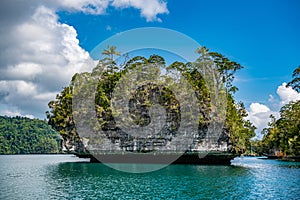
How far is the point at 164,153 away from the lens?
5084cm

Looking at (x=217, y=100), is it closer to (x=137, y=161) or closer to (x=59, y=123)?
(x=137, y=161)

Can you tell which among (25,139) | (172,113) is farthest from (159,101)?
(25,139)

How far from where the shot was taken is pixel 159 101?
53.0 m

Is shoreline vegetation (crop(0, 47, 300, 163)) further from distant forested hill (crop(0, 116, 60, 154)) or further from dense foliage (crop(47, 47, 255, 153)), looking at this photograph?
distant forested hill (crop(0, 116, 60, 154))

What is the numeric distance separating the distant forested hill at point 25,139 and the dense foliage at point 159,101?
95.0 meters

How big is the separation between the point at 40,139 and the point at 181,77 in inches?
4589

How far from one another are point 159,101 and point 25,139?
115 metres

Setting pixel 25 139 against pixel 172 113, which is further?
pixel 25 139

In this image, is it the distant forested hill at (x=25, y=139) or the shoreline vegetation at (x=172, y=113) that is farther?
the distant forested hill at (x=25, y=139)

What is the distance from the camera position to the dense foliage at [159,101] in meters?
48.6

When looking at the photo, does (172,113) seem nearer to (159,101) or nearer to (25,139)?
(159,101)

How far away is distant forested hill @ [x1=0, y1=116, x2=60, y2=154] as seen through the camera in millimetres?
143125

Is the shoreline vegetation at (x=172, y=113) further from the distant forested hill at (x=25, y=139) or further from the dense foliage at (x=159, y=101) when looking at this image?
the distant forested hill at (x=25, y=139)

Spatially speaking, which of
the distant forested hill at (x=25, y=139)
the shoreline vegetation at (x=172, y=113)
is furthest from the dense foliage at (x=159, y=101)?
the distant forested hill at (x=25, y=139)
